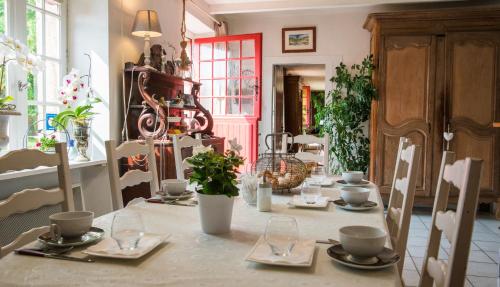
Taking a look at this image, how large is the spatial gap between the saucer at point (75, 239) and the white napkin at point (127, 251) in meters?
0.03

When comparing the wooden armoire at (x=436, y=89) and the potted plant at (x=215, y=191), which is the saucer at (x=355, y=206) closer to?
the potted plant at (x=215, y=191)

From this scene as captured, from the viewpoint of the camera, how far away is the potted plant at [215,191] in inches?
50.6

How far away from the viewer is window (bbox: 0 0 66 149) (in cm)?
270

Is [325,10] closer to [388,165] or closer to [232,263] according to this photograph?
[388,165]

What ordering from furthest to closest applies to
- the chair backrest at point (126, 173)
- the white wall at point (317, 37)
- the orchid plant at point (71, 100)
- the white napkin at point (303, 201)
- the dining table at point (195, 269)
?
1. the white wall at point (317, 37)
2. the orchid plant at point (71, 100)
3. the chair backrest at point (126, 173)
4. the white napkin at point (303, 201)
5. the dining table at point (195, 269)

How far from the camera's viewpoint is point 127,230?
1088 mm

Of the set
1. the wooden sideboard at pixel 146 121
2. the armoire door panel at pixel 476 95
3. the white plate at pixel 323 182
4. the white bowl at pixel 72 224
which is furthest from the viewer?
the armoire door panel at pixel 476 95

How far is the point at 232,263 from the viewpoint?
3.41 feet

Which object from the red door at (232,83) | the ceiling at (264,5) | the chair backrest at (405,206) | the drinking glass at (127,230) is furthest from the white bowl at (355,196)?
the ceiling at (264,5)

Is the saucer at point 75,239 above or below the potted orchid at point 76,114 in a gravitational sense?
below

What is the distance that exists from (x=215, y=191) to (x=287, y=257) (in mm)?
350

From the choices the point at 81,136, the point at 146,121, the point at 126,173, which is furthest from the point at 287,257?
the point at 146,121

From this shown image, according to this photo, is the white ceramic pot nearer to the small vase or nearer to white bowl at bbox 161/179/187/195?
white bowl at bbox 161/179/187/195

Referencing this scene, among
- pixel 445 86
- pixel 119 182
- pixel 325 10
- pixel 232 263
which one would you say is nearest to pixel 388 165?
pixel 445 86
